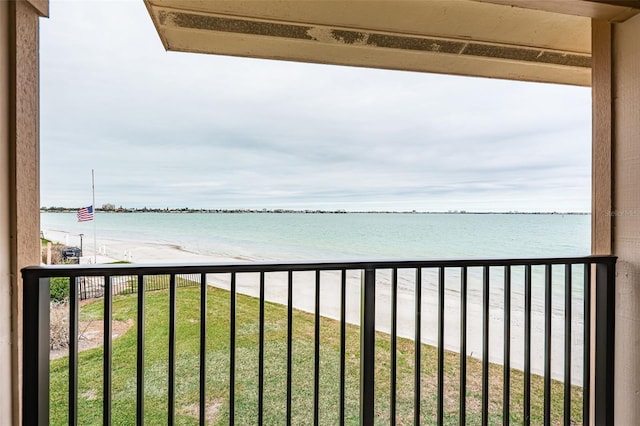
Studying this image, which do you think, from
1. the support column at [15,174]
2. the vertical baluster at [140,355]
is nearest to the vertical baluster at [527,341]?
the vertical baluster at [140,355]

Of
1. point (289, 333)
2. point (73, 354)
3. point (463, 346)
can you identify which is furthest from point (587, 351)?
point (73, 354)

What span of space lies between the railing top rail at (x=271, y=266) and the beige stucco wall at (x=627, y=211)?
0.37ft

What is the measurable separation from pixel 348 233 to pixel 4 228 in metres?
18.6

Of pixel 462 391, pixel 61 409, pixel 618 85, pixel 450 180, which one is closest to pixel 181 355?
pixel 61 409

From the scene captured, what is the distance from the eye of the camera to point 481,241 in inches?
656

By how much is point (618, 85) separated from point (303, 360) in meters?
6.56

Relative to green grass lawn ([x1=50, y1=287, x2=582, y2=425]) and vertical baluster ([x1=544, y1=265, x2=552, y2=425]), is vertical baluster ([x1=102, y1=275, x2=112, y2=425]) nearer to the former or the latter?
vertical baluster ([x1=544, y1=265, x2=552, y2=425])

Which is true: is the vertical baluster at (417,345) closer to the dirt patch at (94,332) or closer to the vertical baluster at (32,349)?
the vertical baluster at (32,349)

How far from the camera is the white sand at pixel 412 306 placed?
25.5 feet

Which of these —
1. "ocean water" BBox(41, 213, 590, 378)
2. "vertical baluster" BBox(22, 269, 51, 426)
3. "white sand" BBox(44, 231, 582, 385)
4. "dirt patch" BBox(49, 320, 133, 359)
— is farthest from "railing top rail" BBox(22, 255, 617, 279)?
"dirt patch" BBox(49, 320, 133, 359)

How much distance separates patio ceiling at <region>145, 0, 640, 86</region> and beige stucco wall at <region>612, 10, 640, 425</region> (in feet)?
0.71

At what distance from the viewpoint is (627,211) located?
166cm

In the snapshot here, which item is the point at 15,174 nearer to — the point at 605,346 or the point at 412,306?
the point at 605,346

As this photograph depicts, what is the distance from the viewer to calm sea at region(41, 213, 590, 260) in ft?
47.3
